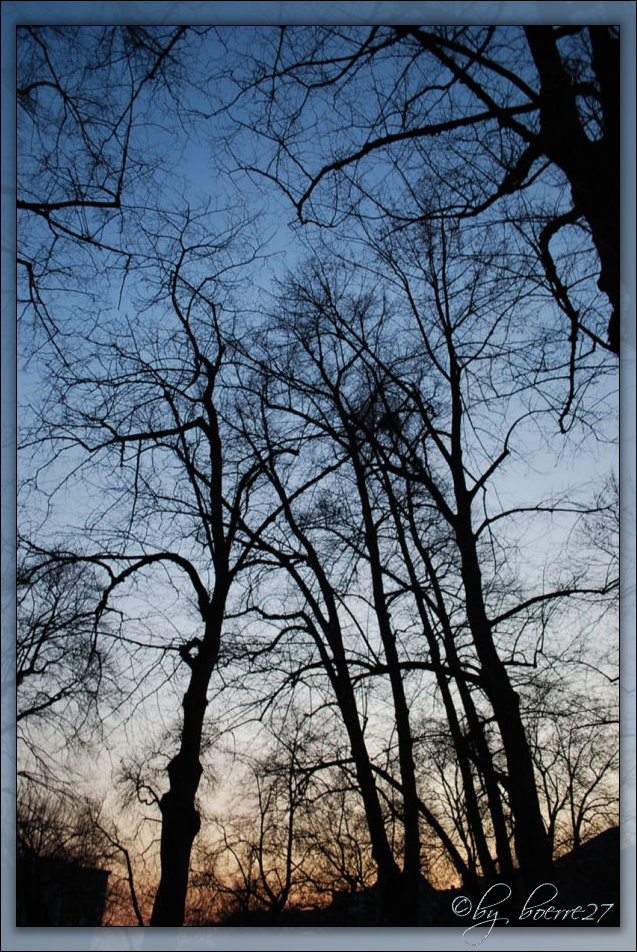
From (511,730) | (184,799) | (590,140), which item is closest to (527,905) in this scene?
(511,730)

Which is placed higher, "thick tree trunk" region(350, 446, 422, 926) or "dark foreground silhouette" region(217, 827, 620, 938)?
"thick tree trunk" region(350, 446, 422, 926)

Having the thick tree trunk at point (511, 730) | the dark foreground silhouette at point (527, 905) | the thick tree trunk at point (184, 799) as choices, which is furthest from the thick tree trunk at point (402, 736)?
the thick tree trunk at point (184, 799)

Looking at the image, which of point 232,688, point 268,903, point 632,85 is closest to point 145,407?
point 232,688

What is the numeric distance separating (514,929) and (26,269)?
11.3 ft

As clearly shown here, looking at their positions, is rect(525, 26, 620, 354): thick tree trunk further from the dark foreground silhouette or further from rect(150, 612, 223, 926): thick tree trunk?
rect(150, 612, 223, 926): thick tree trunk

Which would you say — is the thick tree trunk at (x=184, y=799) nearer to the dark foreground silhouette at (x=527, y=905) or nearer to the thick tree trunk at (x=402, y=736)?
the dark foreground silhouette at (x=527, y=905)

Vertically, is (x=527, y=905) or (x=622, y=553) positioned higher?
(x=622, y=553)

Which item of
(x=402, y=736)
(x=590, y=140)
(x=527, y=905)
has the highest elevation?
(x=590, y=140)

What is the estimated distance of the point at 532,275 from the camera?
334 centimetres

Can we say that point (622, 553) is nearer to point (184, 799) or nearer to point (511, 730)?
point (511, 730)

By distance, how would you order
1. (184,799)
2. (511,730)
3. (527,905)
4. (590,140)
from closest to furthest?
(590,140), (527,905), (184,799), (511,730)

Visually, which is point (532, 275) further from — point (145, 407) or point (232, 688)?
point (232, 688)

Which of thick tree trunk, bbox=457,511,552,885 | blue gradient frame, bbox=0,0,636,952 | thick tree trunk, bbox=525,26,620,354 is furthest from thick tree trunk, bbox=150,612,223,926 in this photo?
thick tree trunk, bbox=525,26,620,354

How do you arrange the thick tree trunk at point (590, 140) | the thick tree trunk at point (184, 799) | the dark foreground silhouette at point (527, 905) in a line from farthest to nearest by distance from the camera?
the thick tree trunk at point (184, 799) < the dark foreground silhouette at point (527, 905) < the thick tree trunk at point (590, 140)
